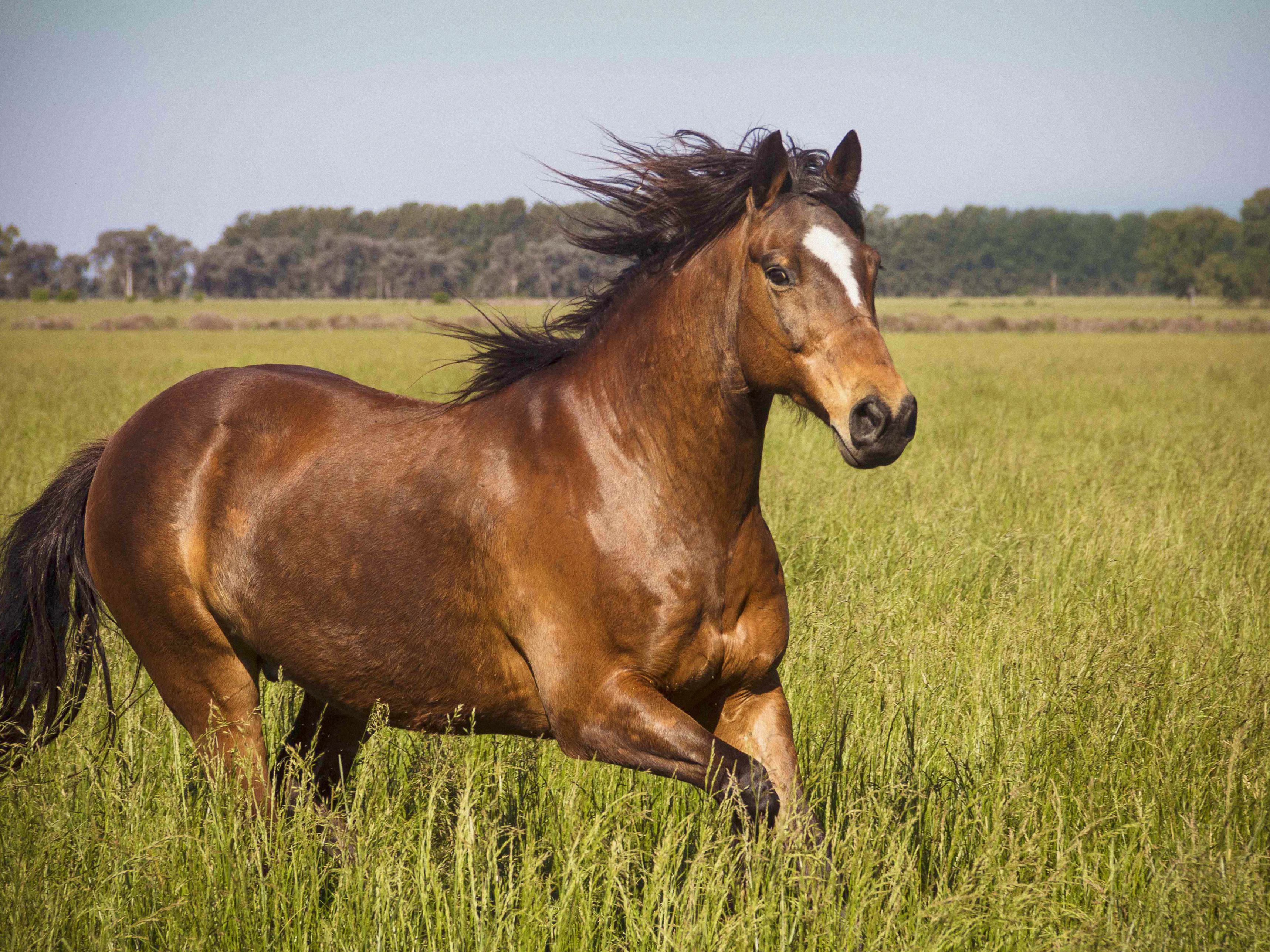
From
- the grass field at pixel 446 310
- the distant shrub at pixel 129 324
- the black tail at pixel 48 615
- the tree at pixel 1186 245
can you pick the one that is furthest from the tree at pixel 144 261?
the black tail at pixel 48 615

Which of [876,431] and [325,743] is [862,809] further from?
[325,743]

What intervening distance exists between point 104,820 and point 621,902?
1.67 meters

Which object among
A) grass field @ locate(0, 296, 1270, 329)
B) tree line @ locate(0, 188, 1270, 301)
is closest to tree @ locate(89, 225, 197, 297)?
tree line @ locate(0, 188, 1270, 301)

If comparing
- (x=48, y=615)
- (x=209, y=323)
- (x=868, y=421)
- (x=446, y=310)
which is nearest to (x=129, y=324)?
(x=209, y=323)

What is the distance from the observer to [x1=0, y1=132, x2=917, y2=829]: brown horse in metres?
2.59

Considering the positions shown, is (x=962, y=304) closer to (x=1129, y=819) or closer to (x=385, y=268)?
(x=385, y=268)

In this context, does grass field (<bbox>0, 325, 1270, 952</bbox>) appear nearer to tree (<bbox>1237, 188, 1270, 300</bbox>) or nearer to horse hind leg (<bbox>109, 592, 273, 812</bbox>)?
horse hind leg (<bbox>109, 592, 273, 812</bbox>)

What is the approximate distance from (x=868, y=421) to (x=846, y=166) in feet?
3.12

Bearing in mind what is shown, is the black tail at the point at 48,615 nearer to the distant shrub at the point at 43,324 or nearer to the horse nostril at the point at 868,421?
the horse nostril at the point at 868,421

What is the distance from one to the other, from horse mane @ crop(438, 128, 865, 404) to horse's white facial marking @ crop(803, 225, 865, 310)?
205 millimetres

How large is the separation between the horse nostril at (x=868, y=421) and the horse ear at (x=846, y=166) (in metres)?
0.80

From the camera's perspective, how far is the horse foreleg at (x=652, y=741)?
7.94 ft

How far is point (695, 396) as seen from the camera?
2824 millimetres

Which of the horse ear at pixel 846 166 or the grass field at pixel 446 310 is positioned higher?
the grass field at pixel 446 310
